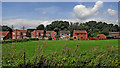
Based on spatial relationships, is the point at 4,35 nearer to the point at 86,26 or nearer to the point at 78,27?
the point at 78,27

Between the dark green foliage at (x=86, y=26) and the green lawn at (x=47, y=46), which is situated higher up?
the dark green foliage at (x=86, y=26)

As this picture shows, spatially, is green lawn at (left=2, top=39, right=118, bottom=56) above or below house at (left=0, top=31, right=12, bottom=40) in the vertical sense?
below

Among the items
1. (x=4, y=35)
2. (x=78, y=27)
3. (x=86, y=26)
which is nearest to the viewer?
(x=4, y=35)

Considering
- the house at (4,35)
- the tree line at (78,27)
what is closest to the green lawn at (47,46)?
the house at (4,35)

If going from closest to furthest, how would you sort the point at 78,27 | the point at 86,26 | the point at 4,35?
1. the point at 4,35
2. the point at 86,26
3. the point at 78,27

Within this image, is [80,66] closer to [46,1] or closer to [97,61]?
[97,61]

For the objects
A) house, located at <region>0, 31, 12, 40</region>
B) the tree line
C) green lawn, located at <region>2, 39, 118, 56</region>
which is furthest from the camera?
green lawn, located at <region>2, 39, 118, 56</region>

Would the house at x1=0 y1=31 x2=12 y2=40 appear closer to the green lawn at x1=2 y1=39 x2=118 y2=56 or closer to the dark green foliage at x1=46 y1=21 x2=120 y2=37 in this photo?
the green lawn at x1=2 y1=39 x2=118 y2=56

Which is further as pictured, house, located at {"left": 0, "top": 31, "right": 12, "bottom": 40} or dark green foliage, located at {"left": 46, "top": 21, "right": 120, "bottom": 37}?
dark green foliage, located at {"left": 46, "top": 21, "right": 120, "bottom": 37}

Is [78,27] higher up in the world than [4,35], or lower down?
higher up

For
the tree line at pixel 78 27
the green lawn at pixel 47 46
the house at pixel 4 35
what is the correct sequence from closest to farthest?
the house at pixel 4 35, the tree line at pixel 78 27, the green lawn at pixel 47 46

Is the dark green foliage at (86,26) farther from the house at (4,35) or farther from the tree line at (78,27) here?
the house at (4,35)

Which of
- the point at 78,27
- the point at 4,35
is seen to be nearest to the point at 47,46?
the point at 78,27

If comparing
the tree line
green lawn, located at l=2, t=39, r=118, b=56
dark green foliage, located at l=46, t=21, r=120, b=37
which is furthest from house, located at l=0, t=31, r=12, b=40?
Result: dark green foliage, located at l=46, t=21, r=120, b=37
